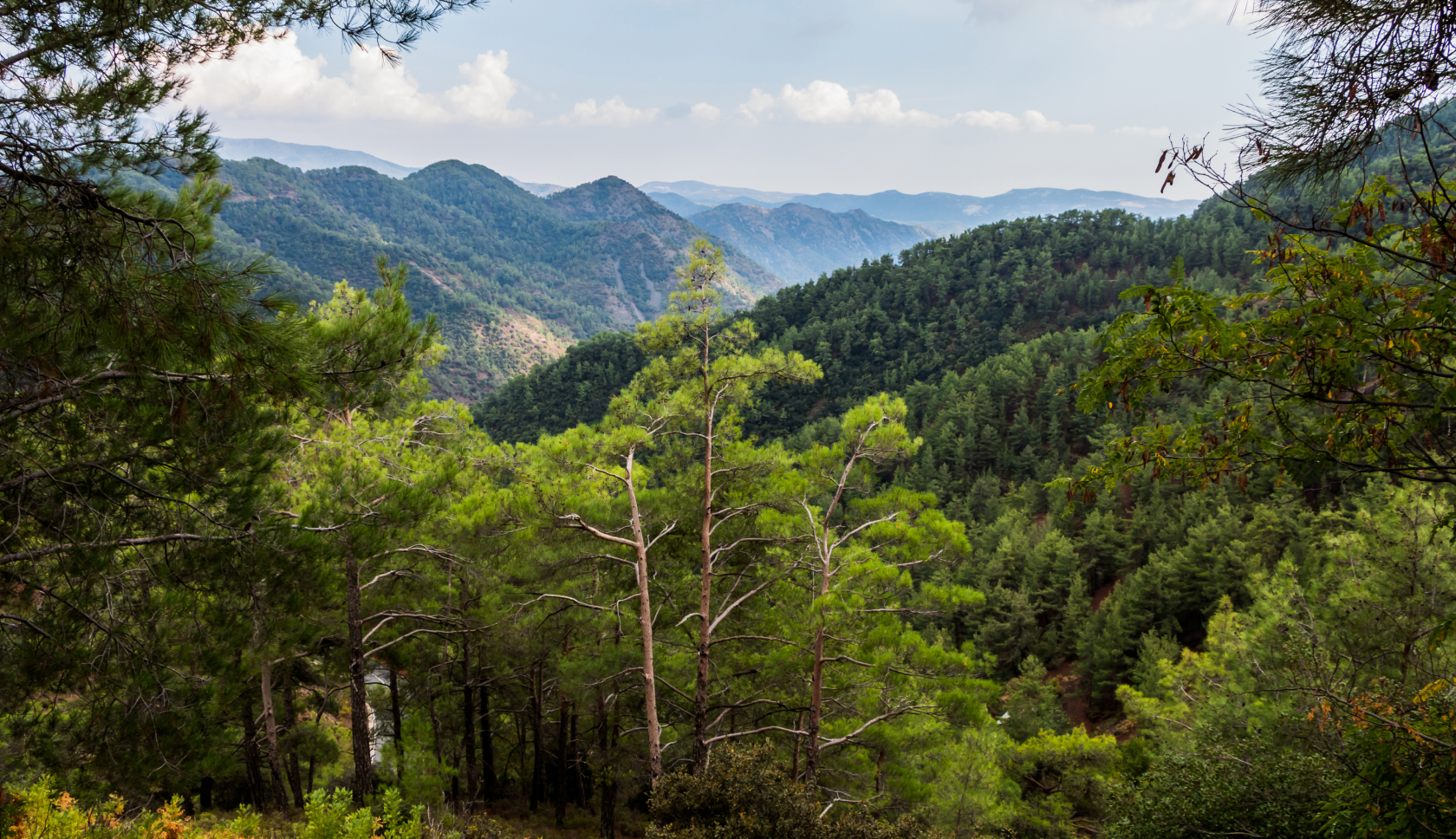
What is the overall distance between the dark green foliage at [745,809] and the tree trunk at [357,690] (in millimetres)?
3955

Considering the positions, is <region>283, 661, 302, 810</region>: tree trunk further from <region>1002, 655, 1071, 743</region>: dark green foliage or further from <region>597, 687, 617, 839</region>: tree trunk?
<region>1002, 655, 1071, 743</region>: dark green foliage

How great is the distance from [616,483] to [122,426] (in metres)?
5.42

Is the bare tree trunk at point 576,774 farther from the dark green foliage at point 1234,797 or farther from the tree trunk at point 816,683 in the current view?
the dark green foliage at point 1234,797

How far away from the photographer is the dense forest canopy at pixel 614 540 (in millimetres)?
3100

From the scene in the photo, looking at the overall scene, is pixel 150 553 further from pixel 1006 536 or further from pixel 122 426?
pixel 1006 536

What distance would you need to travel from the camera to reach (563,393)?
84.3 metres

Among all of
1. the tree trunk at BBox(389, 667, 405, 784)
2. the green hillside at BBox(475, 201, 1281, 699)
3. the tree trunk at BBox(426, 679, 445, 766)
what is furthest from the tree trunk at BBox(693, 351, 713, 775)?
the tree trunk at BBox(426, 679, 445, 766)

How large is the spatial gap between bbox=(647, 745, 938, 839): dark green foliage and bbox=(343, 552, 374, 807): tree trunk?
3.95 m

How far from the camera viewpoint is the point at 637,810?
14.4m

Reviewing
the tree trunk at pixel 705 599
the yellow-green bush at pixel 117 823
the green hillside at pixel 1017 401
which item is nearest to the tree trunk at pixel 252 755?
the yellow-green bush at pixel 117 823

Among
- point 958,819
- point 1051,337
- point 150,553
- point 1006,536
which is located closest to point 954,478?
point 1006,536

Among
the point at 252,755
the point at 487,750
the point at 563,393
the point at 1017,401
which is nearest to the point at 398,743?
the point at 487,750

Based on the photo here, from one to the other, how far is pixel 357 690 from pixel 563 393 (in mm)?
78529

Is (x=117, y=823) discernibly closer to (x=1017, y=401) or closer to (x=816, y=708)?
(x=816, y=708)
